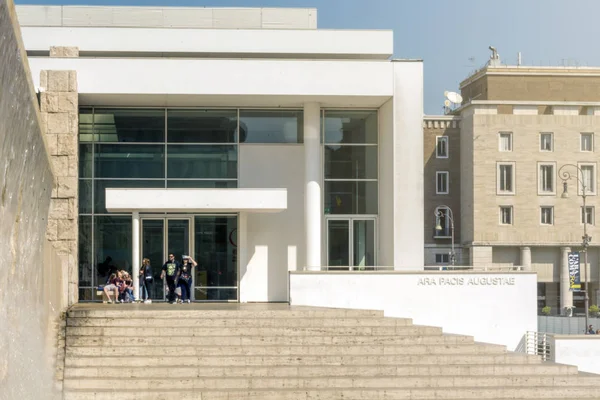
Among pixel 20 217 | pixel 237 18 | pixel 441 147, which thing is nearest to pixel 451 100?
pixel 441 147

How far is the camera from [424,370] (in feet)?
65.9

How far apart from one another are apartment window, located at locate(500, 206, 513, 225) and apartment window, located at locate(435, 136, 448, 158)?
23.1 ft

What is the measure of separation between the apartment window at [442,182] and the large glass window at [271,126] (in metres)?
64.5

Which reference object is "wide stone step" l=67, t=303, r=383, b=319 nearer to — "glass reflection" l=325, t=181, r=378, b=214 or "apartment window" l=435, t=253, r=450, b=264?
"glass reflection" l=325, t=181, r=378, b=214

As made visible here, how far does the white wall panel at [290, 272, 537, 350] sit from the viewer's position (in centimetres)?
2667

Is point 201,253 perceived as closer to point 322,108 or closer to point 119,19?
point 322,108

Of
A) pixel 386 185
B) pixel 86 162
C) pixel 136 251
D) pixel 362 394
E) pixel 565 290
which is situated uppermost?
pixel 86 162

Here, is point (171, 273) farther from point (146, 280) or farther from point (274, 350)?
point (274, 350)

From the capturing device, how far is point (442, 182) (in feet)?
310

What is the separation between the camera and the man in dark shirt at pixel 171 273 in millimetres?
27281

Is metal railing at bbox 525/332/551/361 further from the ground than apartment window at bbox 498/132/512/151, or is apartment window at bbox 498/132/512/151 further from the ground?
apartment window at bbox 498/132/512/151

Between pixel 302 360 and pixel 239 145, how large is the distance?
37.7 feet

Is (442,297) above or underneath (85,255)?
underneath

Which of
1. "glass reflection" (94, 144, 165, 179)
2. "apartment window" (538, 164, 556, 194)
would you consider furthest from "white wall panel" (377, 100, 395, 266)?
"apartment window" (538, 164, 556, 194)
